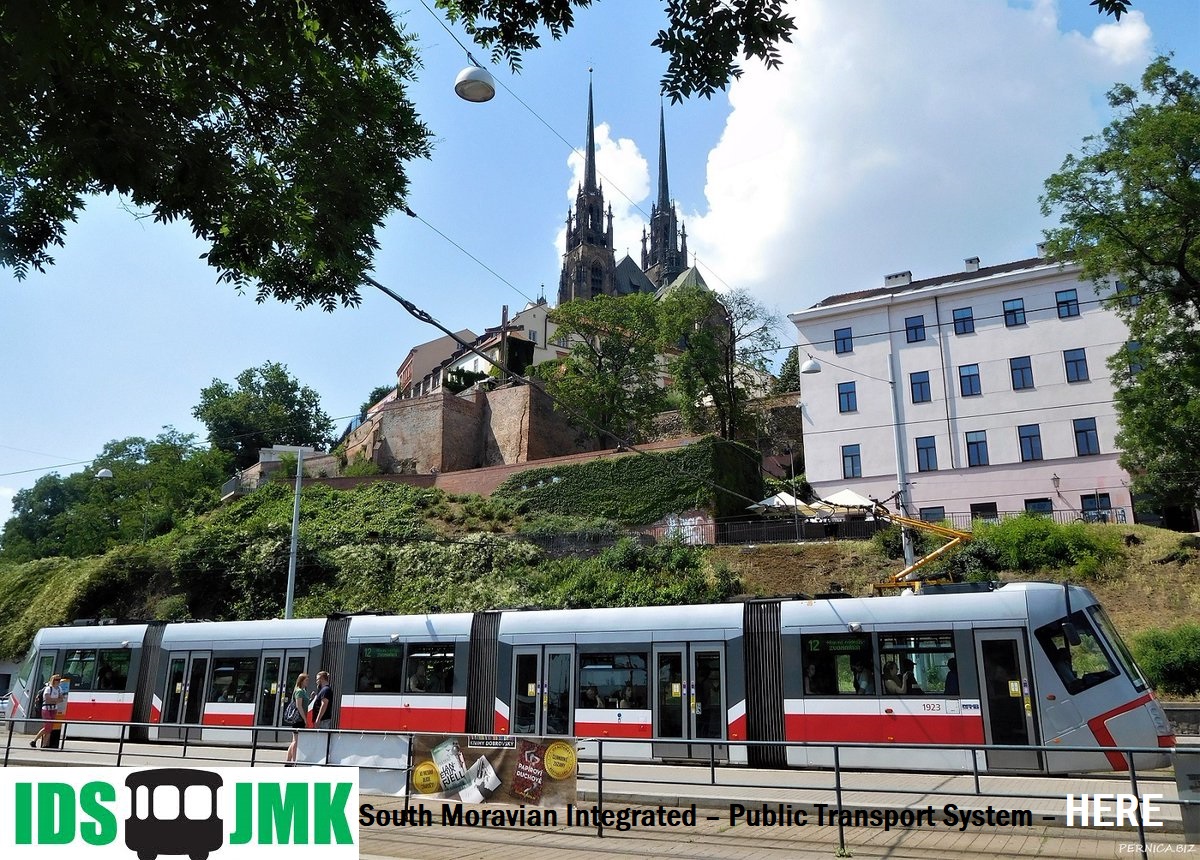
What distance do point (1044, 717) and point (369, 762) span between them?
31.0ft

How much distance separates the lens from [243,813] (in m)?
6.87

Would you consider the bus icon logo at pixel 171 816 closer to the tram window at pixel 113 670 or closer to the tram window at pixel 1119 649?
the tram window at pixel 1119 649

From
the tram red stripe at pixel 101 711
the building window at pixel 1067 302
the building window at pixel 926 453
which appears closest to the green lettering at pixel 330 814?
the tram red stripe at pixel 101 711

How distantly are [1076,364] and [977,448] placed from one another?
532 centimetres

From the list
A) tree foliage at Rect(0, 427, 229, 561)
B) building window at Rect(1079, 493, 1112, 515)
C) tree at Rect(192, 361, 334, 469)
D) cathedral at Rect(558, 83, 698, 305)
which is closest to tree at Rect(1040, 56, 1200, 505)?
building window at Rect(1079, 493, 1112, 515)

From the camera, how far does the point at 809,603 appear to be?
15.1 metres

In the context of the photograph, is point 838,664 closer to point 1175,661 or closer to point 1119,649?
point 1119,649

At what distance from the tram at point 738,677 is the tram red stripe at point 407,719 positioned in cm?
4

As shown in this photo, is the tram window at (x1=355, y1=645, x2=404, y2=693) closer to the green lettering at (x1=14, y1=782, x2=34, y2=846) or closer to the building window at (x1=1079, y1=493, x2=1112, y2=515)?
the green lettering at (x1=14, y1=782, x2=34, y2=846)

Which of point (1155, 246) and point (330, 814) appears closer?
point (330, 814)

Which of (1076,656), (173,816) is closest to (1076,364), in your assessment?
(1076,656)

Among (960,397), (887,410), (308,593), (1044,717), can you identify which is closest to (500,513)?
(308,593)

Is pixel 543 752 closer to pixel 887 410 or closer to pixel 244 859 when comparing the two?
pixel 244 859

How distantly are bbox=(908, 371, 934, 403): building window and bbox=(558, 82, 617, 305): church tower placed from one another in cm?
7503
